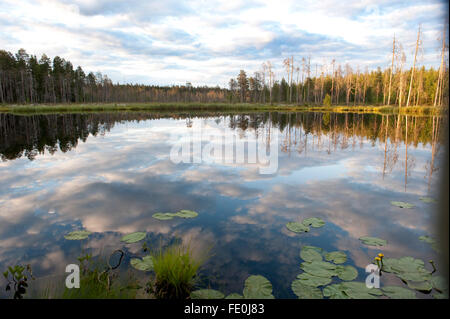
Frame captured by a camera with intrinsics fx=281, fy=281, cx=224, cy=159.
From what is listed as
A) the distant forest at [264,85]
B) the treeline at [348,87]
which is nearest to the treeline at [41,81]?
the distant forest at [264,85]

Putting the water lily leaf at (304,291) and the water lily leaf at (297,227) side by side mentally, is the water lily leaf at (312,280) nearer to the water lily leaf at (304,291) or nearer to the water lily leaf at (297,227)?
the water lily leaf at (304,291)

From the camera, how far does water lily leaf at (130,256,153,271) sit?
3909 mm

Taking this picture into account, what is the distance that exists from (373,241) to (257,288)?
242 cm

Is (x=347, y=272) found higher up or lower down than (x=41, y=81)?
lower down

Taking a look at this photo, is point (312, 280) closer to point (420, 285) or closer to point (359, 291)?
point (359, 291)

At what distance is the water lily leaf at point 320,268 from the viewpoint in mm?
3770

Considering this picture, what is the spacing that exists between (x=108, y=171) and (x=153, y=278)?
668 cm

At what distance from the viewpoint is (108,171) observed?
9555 mm

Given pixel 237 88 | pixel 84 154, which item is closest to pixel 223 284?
pixel 84 154

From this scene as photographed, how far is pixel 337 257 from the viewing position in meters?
4.20

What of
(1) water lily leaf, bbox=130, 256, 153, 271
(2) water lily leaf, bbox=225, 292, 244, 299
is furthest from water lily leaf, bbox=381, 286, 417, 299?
(1) water lily leaf, bbox=130, 256, 153, 271

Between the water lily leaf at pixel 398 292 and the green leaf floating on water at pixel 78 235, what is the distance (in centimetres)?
462

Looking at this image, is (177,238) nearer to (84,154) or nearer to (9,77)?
(84,154)

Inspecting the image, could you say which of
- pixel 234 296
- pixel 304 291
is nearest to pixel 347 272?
pixel 304 291
